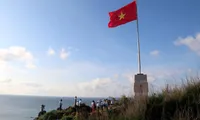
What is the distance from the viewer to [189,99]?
8688 millimetres

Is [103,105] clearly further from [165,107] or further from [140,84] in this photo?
[165,107]

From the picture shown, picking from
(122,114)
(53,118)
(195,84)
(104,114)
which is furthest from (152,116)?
(53,118)

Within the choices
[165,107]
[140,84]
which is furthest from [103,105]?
[165,107]

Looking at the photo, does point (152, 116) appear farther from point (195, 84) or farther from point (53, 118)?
point (53, 118)

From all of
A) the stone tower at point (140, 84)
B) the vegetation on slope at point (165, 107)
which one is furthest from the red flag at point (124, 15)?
the vegetation on slope at point (165, 107)

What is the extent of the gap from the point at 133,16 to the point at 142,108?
8.65 m

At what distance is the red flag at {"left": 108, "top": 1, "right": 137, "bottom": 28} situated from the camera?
16.1m

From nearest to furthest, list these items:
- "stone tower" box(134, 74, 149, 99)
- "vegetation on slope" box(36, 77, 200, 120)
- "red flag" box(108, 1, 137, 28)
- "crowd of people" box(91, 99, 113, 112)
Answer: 1. "vegetation on slope" box(36, 77, 200, 120)
2. "crowd of people" box(91, 99, 113, 112)
3. "stone tower" box(134, 74, 149, 99)
4. "red flag" box(108, 1, 137, 28)

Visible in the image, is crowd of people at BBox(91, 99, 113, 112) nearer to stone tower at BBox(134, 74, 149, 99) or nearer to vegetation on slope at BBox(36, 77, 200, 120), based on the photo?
stone tower at BBox(134, 74, 149, 99)

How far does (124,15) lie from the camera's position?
53.3 feet

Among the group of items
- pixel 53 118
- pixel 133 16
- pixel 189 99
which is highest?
pixel 133 16

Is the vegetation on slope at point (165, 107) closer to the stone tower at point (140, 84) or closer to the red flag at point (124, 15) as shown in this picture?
the stone tower at point (140, 84)

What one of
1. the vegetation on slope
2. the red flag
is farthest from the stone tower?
the red flag

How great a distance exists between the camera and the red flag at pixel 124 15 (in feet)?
52.9
